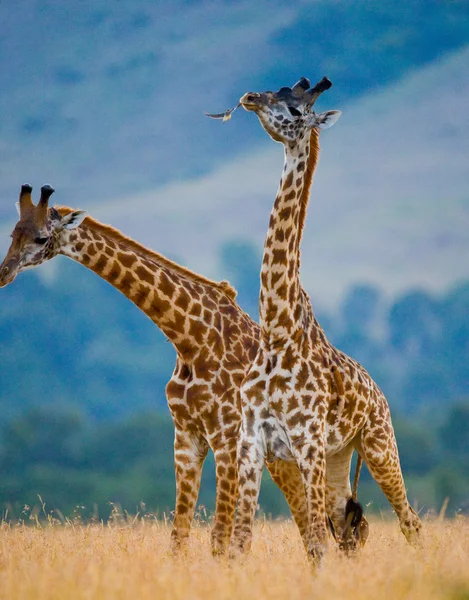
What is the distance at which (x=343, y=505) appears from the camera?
924cm

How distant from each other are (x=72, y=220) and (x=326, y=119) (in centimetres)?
268

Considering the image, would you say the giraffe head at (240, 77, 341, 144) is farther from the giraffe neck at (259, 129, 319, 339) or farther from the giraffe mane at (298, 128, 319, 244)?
the giraffe mane at (298, 128, 319, 244)

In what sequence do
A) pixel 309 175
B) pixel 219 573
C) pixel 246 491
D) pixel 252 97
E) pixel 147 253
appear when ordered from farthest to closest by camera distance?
pixel 147 253, pixel 309 175, pixel 252 97, pixel 246 491, pixel 219 573

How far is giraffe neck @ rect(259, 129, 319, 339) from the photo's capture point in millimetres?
7789

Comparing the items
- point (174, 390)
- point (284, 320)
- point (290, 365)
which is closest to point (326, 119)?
point (284, 320)

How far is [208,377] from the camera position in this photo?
28.5 ft

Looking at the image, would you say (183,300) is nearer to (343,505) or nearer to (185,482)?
(185,482)

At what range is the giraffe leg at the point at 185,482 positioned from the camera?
852 centimetres

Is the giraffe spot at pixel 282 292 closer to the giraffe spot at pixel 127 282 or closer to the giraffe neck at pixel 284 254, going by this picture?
the giraffe neck at pixel 284 254

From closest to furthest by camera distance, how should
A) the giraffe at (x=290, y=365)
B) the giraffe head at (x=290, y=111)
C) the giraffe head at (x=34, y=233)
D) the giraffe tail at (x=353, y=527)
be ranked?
the giraffe at (x=290, y=365)
the giraffe head at (x=290, y=111)
the giraffe head at (x=34, y=233)
the giraffe tail at (x=353, y=527)

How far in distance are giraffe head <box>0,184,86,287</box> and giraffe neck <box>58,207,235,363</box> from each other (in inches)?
4.1

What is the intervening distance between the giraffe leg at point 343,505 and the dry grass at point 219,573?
0.34 metres

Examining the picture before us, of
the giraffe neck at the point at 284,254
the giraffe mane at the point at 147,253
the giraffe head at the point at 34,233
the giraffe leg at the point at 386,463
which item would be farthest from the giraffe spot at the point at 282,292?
the giraffe head at the point at 34,233

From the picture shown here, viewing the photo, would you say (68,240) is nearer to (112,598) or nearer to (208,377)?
(208,377)
